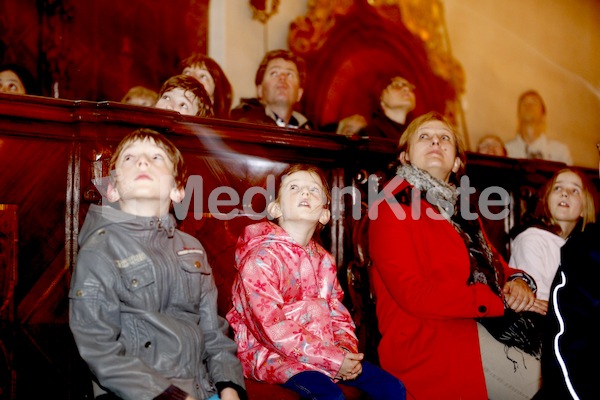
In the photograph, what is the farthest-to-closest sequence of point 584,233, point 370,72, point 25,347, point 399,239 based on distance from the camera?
point 370,72 → point 399,239 → point 25,347 → point 584,233

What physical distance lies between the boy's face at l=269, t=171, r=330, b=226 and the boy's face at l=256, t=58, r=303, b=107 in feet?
5.37

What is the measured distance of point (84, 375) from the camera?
6.09 ft

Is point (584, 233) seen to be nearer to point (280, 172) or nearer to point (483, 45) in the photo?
point (280, 172)

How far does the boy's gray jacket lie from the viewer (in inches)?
62.8

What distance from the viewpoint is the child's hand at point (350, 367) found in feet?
6.34

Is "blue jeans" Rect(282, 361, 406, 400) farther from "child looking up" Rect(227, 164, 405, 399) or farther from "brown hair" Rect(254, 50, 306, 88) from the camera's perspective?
"brown hair" Rect(254, 50, 306, 88)

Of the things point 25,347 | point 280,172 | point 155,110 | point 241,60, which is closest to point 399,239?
point 280,172

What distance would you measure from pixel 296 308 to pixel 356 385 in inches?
12.8

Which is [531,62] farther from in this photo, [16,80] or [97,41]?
[16,80]

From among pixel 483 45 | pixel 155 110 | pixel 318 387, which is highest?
pixel 483 45

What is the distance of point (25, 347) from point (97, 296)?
1.20 ft

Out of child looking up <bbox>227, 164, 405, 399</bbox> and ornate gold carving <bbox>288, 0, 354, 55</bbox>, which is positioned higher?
ornate gold carving <bbox>288, 0, 354, 55</bbox>

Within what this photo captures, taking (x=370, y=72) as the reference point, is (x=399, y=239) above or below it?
below

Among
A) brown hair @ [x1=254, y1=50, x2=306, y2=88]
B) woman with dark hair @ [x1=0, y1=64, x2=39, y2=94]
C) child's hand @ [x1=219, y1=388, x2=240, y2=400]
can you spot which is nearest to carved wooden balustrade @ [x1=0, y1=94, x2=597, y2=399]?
child's hand @ [x1=219, y1=388, x2=240, y2=400]
